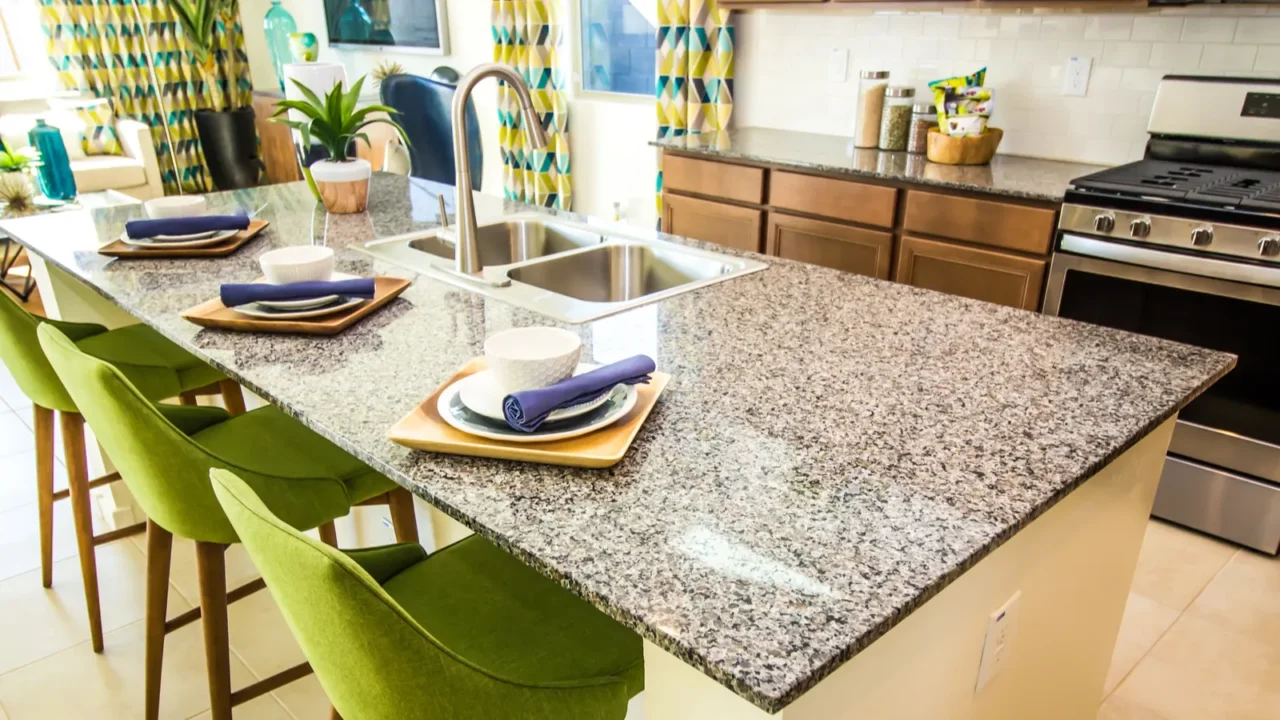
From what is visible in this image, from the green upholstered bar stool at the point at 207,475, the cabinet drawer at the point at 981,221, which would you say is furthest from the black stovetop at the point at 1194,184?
the green upholstered bar stool at the point at 207,475

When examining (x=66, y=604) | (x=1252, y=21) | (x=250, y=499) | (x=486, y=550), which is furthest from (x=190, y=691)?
(x=1252, y=21)

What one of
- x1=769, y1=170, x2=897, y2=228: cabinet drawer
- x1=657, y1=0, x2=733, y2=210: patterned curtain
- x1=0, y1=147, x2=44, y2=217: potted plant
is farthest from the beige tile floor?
x1=657, y1=0, x2=733, y2=210: patterned curtain

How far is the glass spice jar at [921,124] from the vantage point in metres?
3.16

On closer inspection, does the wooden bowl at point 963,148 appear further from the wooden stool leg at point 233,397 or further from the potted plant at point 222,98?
the potted plant at point 222,98

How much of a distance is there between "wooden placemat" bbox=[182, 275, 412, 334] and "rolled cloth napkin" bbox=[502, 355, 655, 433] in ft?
1.81

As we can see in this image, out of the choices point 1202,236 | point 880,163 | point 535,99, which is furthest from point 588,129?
point 1202,236

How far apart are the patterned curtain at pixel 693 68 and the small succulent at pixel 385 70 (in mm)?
1854

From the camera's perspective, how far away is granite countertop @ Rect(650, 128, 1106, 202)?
269 cm

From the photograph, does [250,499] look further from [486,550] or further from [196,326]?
[196,326]

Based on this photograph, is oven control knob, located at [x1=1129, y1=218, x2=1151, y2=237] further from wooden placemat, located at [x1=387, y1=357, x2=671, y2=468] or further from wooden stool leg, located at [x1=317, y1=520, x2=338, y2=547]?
wooden stool leg, located at [x1=317, y1=520, x2=338, y2=547]

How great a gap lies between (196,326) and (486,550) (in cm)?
67

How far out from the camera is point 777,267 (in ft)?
6.18

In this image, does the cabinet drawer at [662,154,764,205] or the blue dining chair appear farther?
the blue dining chair

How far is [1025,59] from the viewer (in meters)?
3.10
